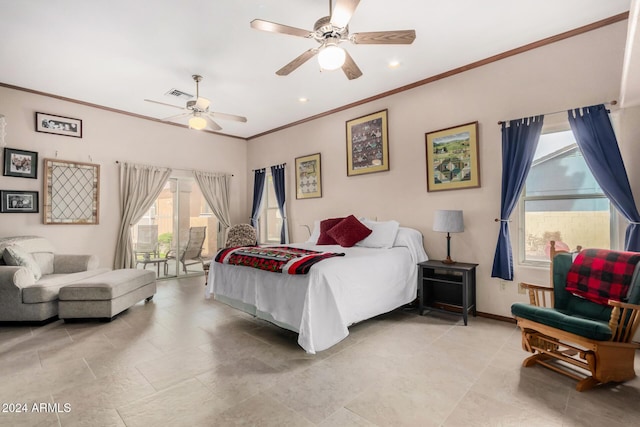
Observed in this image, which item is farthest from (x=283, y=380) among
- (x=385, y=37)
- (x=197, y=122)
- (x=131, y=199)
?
(x=131, y=199)

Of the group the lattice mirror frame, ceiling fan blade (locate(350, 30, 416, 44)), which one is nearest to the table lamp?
ceiling fan blade (locate(350, 30, 416, 44))

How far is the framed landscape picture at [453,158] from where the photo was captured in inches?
145

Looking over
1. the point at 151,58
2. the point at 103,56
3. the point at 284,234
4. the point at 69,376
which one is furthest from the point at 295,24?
the point at 284,234

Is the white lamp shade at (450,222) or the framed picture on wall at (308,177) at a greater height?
the framed picture on wall at (308,177)

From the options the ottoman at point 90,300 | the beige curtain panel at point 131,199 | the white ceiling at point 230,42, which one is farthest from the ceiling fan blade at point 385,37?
the beige curtain panel at point 131,199

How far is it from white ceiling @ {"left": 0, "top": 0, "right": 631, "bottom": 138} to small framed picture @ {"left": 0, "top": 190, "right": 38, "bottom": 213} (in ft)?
4.94

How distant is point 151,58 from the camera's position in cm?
349

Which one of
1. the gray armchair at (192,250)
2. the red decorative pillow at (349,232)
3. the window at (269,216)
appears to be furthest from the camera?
the window at (269,216)

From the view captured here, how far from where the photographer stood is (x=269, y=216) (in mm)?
6801

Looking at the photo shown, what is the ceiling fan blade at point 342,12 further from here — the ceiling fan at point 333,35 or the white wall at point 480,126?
the white wall at point 480,126

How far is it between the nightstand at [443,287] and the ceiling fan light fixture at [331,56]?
8.02ft

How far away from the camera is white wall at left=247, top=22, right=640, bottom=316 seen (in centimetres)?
299

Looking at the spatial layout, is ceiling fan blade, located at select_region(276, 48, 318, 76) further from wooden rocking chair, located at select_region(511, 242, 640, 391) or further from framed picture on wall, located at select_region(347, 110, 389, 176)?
wooden rocking chair, located at select_region(511, 242, 640, 391)

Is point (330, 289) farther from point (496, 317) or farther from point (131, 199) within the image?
point (131, 199)
